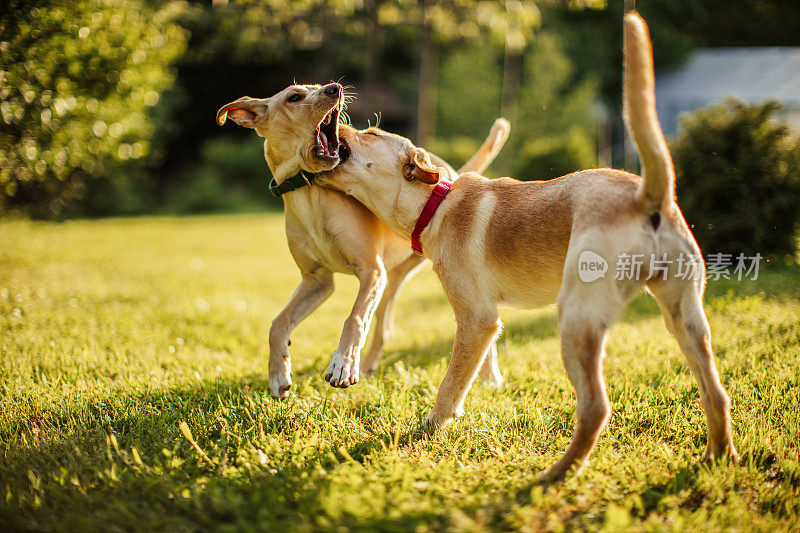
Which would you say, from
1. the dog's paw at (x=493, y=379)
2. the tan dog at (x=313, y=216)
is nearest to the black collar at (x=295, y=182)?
the tan dog at (x=313, y=216)

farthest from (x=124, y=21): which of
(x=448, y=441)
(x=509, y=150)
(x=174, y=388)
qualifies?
(x=509, y=150)

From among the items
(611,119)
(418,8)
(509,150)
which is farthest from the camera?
(611,119)

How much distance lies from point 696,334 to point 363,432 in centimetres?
185

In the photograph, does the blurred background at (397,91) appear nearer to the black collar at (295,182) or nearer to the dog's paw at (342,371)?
the black collar at (295,182)

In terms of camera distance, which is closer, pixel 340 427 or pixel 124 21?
pixel 340 427

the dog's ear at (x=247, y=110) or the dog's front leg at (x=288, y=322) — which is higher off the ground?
the dog's ear at (x=247, y=110)

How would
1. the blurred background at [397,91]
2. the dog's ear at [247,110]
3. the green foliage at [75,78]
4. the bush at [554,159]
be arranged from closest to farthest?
the dog's ear at [247,110] < the green foliage at [75,78] < the blurred background at [397,91] < the bush at [554,159]

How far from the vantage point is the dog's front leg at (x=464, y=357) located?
10.6 ft

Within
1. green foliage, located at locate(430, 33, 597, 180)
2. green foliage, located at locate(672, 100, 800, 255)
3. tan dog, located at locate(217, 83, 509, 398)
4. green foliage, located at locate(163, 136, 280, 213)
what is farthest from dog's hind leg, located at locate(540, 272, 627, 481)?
green foliage, located at locate(430, 33, 597, 180)

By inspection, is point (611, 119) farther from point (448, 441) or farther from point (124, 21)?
point (448, 441)

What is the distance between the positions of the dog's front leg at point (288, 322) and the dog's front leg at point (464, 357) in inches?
39.6

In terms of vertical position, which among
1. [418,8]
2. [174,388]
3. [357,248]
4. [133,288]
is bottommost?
[133,288]

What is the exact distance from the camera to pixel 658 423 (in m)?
3.43

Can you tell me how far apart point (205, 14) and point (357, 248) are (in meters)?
19.7
